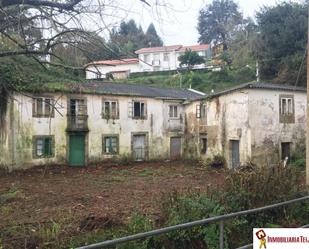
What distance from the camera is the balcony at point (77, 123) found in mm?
26369

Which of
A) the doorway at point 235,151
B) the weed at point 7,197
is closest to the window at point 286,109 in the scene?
the doorway at point 235,151

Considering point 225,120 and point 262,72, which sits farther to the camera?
point 262,72

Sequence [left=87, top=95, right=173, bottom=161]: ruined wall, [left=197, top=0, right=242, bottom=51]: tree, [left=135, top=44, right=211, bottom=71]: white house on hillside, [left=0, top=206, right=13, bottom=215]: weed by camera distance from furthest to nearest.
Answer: [left=197, top=0, right=242, bottom=51]: tree, [left=135, top=44, right=211, bottom=71]: white house on hillside, [left=87, top=95, right=173, bottom=161]: ruined wall, [left=0, top=206, right=13, bottom=215]: weed

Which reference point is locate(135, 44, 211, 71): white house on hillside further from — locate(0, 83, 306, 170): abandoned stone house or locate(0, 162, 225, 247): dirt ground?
locate(0, 162, 225, 247): dirt ground

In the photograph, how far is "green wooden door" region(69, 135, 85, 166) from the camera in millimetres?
26641

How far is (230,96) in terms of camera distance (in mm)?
25172

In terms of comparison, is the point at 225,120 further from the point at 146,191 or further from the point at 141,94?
the point at 146,191

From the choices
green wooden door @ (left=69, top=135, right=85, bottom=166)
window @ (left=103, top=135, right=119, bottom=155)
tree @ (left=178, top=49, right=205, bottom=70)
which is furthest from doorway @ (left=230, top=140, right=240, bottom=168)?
tree @ (left=178, top=49, right=205, bottom=70)

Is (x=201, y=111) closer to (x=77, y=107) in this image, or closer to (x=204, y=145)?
(x=204, y=145)

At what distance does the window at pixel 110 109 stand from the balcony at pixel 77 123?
1.52 meters

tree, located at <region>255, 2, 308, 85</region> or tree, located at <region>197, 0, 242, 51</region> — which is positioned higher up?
tree, located at <region>197, 0, 242, 51</region>

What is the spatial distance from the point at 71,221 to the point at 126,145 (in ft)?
60.5

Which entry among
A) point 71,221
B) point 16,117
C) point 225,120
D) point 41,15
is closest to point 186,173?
point 225,120

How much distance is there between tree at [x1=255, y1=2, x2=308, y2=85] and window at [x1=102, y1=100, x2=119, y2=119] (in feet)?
51.8
